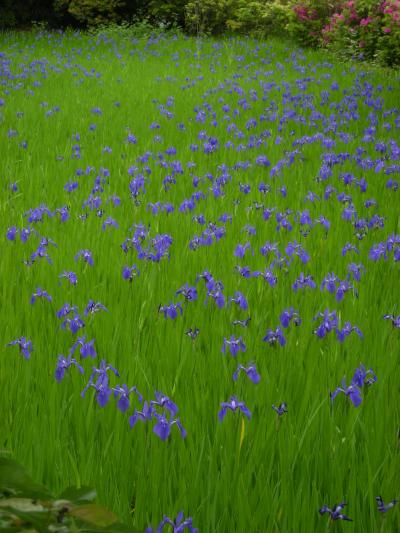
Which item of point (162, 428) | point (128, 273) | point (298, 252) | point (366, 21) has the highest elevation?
point (366, 21)

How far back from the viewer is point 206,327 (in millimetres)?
2738

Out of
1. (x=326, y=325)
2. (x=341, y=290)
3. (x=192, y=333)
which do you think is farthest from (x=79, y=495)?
(x=341, y=290)

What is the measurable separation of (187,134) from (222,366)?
5.60 m

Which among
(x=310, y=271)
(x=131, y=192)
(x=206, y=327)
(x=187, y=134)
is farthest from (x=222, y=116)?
(x=206, y=327)

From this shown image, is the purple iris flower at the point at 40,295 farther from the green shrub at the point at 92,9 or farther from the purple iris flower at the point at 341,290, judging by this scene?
the green shrub at the point at 92,9

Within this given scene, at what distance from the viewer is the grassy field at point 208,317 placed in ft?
5.75

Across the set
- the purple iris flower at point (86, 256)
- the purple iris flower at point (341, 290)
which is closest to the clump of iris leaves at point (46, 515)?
the purple iris flower at point (341, 290)

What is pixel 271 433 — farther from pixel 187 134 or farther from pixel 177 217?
pixel 187 134

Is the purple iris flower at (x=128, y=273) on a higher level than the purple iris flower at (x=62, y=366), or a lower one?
higher

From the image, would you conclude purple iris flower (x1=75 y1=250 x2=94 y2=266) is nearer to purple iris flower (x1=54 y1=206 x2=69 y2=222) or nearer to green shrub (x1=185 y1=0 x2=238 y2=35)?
purple iris flower (x1=54 y1=206 x2=69 y2=222)

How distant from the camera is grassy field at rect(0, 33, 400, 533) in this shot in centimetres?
175

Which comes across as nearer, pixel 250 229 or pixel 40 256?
pixel 40 256

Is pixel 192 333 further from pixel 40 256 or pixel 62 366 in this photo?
pixel 40 256

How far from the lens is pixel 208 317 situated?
284 cm
